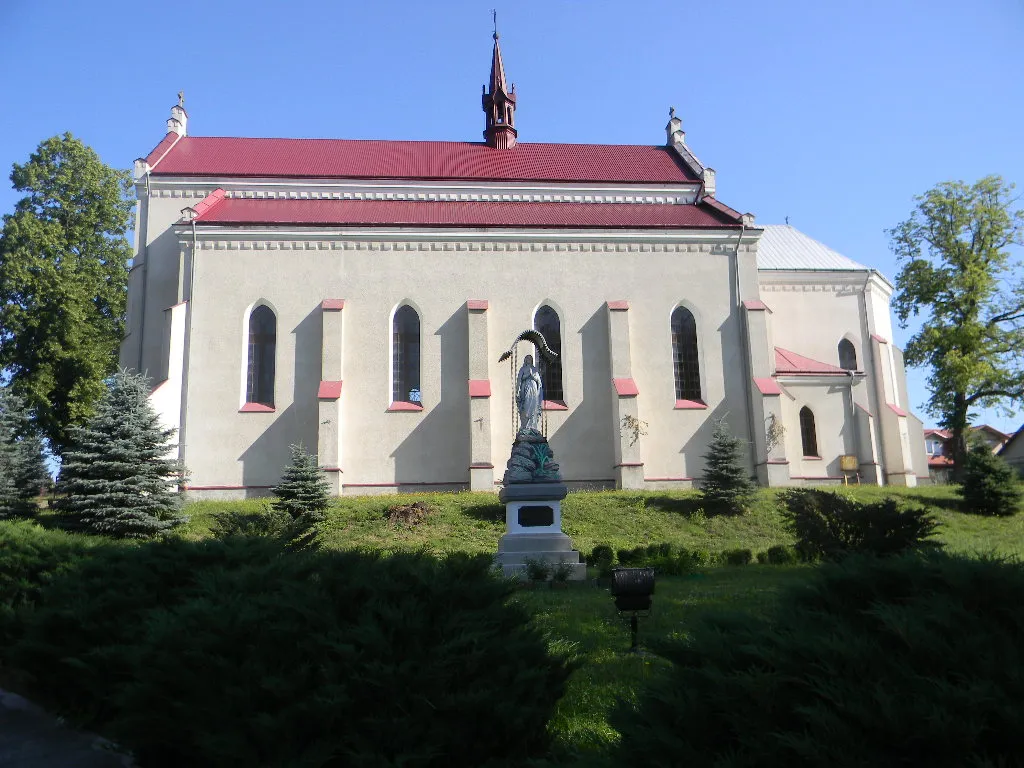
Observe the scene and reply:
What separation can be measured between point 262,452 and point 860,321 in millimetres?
22806

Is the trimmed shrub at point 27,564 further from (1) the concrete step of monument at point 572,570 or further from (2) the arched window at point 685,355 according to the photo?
(2) the arched window at point 685,355

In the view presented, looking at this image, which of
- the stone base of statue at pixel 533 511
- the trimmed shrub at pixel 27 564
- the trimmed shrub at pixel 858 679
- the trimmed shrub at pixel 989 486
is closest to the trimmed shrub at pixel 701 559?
the stone base of statue at pixel 533 511

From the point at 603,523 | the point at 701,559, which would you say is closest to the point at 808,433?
the point at 603,523

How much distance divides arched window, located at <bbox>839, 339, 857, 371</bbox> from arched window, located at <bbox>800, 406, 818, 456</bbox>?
4241mm

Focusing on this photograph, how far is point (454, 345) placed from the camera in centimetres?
2484

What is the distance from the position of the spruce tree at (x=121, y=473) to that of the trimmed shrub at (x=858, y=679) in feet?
54.7

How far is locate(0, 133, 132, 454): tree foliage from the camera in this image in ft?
92.1

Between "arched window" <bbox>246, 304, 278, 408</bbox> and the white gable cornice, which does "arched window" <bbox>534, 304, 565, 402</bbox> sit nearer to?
the white gable cornice

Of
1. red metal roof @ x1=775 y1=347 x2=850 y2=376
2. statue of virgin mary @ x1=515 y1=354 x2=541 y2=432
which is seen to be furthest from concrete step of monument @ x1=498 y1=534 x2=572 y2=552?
red metal roof @ x1=775 y1=347 x2=850 y2=376

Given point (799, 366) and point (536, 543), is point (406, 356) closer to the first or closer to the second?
point (536, 543)

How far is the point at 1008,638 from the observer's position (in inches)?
91.6

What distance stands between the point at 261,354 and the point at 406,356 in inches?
186

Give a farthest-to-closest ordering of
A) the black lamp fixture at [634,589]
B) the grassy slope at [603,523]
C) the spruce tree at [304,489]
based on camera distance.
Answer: the spruce tree at [304,489] < the grassy slope at [603,523] < the black lamp fixture at [634,589]

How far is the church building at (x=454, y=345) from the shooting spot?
2389cm
